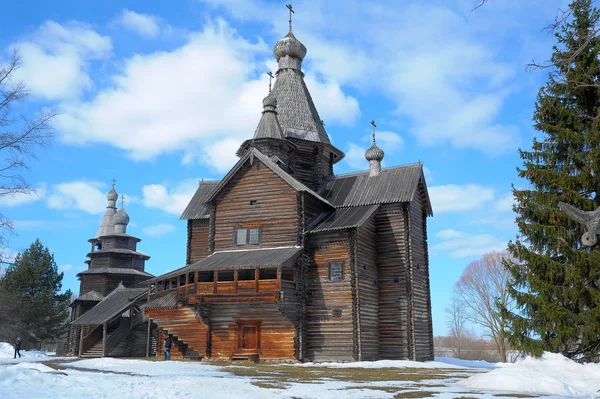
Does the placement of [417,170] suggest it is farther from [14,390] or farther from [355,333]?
[14,390]

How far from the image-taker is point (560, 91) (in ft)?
61.5

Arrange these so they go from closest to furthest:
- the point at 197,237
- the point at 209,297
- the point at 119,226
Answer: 1. the point at 209,297
2. the point at 197,237
3. the point at 119,226

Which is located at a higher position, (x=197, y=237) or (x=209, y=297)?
(x=197, y=237)

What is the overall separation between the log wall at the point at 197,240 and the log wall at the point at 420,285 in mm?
12739

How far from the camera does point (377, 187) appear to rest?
3316cm

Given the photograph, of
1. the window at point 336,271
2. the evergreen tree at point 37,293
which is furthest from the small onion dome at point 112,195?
the window at point 336,271

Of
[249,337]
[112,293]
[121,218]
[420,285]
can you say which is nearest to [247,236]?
[249,337]

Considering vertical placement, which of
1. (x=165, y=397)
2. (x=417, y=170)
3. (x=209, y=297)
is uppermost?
(x=417, y=170)

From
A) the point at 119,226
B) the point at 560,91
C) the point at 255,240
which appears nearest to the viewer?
the point at 560,91

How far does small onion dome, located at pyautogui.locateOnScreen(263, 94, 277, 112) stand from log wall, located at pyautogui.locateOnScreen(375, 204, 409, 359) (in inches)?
391

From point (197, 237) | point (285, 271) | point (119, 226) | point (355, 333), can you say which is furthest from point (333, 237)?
point (119, 226)

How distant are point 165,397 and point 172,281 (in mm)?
21935

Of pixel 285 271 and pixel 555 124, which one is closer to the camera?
pixel 555 124

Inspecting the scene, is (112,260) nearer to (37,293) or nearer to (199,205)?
(37,293)
